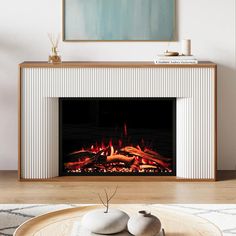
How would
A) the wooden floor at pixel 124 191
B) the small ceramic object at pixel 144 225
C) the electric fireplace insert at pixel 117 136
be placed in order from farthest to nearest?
the electric fireplace insert at pixel 117 136
the wooden floor at pixel 124 191
the small ceramic object at pixel 144 225

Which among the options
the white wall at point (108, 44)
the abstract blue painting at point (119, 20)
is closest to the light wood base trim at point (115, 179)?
the white wall at point (108, 44)

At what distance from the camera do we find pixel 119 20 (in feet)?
18.1

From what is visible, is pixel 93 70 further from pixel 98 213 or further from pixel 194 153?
pixel 98 213

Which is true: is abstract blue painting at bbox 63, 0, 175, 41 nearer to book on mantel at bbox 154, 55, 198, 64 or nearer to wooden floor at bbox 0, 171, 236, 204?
book on mantel at bbox 154, 55, 198, 64

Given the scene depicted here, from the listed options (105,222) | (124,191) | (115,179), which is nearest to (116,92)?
(115,179)

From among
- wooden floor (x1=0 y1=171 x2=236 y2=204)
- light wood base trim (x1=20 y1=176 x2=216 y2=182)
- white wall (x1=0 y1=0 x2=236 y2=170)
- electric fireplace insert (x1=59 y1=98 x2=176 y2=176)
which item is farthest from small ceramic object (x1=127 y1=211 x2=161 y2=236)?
white wall (x1=0 y1=0 x2=236 y2=170)

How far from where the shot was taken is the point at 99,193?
188 inches

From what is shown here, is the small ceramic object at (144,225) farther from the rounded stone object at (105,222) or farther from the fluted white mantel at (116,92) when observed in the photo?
the fluted white mantel at (116,92)

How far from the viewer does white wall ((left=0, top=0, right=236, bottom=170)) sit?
5.54 meters

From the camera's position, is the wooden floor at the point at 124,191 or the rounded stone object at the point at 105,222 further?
the wooden floor at the point at 124,191

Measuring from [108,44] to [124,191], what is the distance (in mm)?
1403

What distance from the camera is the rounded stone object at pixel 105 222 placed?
9.28 ft

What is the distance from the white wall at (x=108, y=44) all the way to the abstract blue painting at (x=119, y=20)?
7 centimetres

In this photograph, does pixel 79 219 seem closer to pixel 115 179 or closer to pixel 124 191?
pixel 124 191
